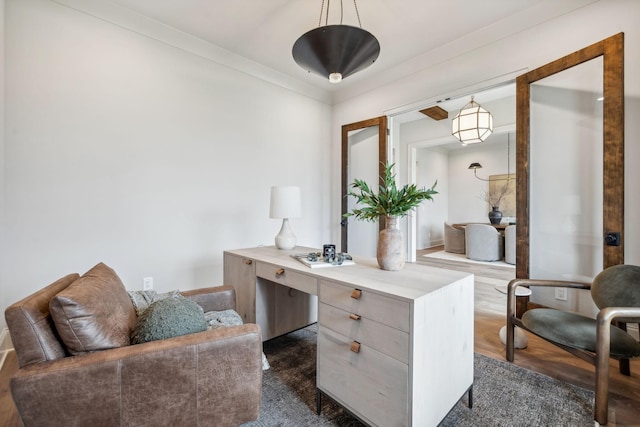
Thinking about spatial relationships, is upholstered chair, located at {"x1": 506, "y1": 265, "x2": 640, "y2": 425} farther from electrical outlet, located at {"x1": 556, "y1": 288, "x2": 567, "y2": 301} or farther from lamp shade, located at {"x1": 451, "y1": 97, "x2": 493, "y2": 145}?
lamp shade, located at {"x1": 451, "y1": 97, "x2": 493, "y2": 145}

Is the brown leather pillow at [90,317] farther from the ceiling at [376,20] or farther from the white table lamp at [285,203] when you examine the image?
the ceiling at [376,20]

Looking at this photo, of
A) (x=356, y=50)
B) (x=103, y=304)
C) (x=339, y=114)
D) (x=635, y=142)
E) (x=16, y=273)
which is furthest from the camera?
(x=339, y=114)

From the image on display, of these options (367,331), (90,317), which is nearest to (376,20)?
(367,331)

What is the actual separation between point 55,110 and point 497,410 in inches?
143

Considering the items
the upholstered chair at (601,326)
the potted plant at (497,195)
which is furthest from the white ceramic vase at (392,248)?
the potted plant at (497,195)

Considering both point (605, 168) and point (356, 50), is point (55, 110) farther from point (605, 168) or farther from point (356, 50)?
point (605, 168)

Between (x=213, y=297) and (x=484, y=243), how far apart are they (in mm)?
5415

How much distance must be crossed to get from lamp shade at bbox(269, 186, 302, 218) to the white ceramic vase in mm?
908

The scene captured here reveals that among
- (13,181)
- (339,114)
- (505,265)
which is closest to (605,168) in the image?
(339,114)

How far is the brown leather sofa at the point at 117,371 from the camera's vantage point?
3.18 feet

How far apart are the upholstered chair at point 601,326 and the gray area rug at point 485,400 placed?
6.7 inches

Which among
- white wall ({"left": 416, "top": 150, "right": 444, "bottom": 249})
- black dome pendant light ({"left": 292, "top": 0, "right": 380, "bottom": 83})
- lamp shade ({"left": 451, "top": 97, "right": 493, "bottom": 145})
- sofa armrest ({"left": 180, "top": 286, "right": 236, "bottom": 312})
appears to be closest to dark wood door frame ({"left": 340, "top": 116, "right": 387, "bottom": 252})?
lamp shade ({"left": 451, "top": 97, "right": 493, "bottom": 145})

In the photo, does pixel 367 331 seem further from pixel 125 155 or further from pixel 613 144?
pixel 125 155

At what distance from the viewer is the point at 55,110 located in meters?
2.26
